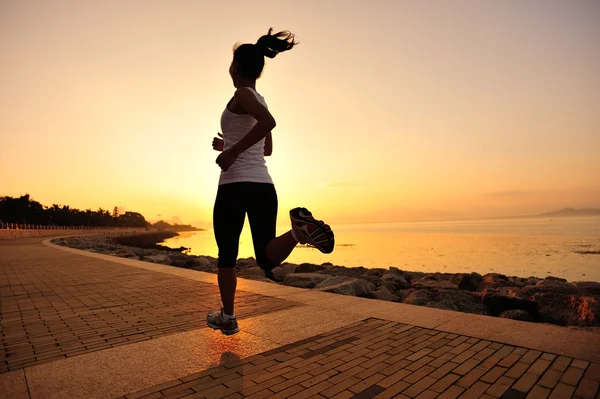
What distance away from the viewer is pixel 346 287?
606 centimetres

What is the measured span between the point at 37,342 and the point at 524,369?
155 inches

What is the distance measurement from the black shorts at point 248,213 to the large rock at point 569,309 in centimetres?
480

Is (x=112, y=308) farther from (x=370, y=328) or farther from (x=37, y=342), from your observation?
(x=370, y=328)

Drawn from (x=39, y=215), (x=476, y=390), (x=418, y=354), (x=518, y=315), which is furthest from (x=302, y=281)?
(x=39, y=215)

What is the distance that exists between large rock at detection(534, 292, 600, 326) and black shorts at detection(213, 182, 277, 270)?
4.80m

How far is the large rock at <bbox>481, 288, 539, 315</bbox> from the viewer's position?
5.69m

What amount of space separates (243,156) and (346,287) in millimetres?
3816

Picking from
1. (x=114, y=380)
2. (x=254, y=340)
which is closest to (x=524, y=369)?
A: (x=254, y=340)

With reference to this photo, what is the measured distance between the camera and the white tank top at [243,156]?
288cm

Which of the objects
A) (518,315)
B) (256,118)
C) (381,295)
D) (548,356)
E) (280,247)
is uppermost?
(256,118)

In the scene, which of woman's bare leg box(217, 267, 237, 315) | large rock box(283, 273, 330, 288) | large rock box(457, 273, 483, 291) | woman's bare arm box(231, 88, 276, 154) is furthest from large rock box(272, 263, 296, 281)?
woman's bare arm box(231, 88, 276, 154)

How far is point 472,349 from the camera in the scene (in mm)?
2912

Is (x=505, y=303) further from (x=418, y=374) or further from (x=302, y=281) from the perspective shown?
(x=418, y=374)

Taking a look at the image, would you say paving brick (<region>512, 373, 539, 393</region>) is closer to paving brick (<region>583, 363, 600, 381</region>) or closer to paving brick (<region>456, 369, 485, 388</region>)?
paving brick (<region>456, 369, 485, 388</region>)
